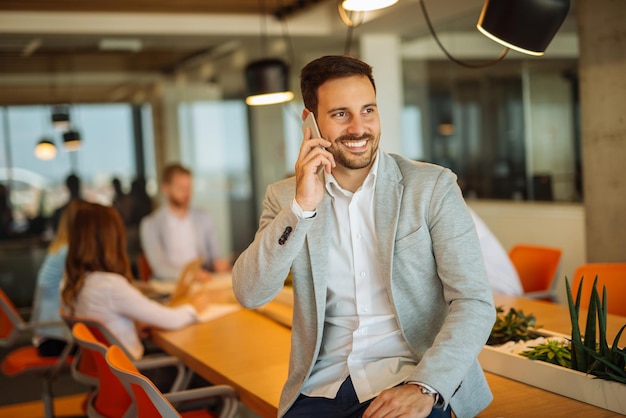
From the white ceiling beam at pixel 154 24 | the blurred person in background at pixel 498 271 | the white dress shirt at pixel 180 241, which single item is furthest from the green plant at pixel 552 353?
the white ceiling beam at pixel 154 24

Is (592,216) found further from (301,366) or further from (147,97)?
(147,97)

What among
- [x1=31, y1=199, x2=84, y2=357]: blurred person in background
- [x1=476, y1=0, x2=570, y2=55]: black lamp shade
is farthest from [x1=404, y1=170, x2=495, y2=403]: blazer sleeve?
[x1=31, y1=199, x2=84, y2=357]: blurred person in background

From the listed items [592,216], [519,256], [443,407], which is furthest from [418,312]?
[592,216]

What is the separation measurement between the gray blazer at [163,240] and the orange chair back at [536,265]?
98.2 inches

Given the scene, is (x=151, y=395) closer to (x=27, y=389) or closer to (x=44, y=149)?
(x=27, y=389)

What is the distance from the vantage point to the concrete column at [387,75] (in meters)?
8.39

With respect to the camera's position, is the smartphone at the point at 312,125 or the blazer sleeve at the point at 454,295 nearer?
the blazer sleeve at the point at 454,295

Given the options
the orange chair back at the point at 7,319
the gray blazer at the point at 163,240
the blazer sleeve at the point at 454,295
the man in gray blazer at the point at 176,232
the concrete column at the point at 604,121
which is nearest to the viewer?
the blazer sleeve at the point at 454,295

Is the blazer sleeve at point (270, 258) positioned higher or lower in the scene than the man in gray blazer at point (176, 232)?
higher

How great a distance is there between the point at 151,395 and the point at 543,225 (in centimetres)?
531

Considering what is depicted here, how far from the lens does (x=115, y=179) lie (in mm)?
8367

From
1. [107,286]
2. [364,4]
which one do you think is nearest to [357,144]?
[364,4]

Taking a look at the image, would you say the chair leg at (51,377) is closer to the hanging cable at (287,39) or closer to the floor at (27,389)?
the floor at (27,389)

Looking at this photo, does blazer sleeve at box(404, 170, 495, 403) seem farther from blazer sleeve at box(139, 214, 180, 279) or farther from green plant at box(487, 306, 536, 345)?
blazer sleeve at box(139, 214, 180, 279)
